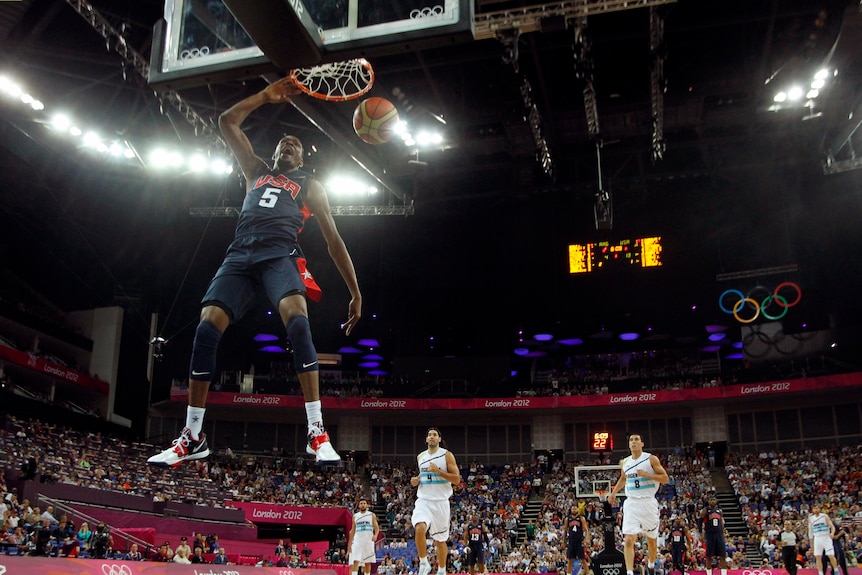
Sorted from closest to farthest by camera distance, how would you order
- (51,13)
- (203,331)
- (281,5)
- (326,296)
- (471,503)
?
(203,331) → (281,5) → (51,13) → (471,503) → (326,296)

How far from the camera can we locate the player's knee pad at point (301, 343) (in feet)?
16.2

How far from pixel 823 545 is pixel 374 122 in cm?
1345

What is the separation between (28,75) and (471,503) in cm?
2414

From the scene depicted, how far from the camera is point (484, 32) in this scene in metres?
16.6

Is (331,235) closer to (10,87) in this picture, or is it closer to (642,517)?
(642,517)

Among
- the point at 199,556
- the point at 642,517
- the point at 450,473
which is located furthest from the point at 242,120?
the point at 199,556


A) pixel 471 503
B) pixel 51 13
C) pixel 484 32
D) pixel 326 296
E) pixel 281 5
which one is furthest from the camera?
pixel 326 296

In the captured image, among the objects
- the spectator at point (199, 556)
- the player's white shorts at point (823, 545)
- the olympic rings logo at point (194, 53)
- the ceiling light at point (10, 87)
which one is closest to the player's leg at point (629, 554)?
the player's white shorts at point (823, 545)

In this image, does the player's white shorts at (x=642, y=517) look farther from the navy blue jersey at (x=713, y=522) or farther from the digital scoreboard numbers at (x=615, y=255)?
the digital scoreboard numbers at (x=615, y=255)

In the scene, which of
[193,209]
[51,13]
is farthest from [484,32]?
[193,209]

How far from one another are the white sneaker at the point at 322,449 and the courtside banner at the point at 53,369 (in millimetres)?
28795

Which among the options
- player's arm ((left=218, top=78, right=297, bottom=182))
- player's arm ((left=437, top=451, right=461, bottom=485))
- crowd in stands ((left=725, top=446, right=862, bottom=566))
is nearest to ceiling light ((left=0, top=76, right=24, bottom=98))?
player's arm ((left=437, top=451, right=461, bottom=485))

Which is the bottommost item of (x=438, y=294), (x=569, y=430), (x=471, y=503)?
(x=471, y=503)

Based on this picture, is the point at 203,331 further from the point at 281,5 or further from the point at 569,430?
the point at 569,430
